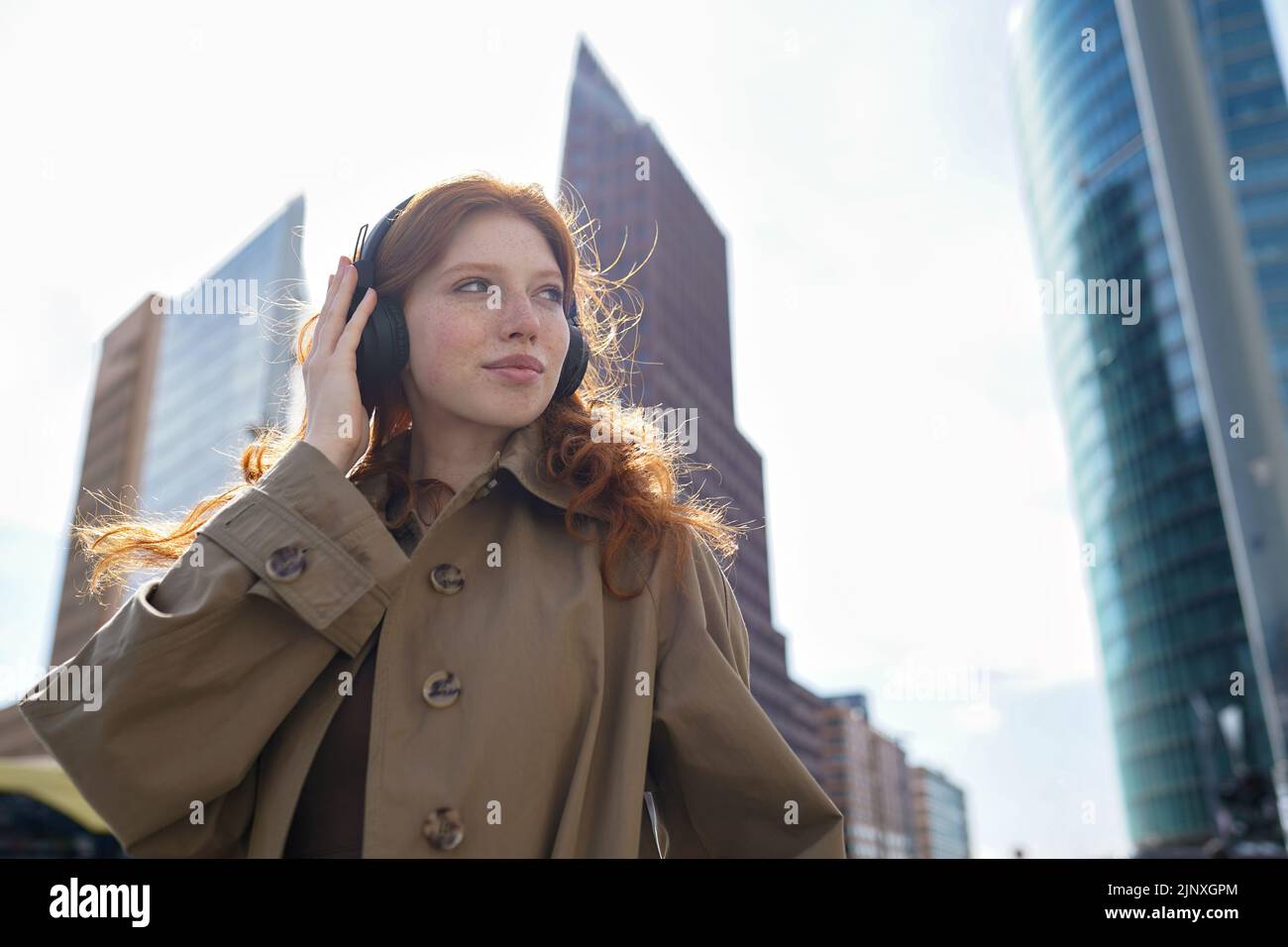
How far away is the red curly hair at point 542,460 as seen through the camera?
1848 mm

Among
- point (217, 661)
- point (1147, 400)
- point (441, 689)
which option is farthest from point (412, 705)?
point (1147, 400)

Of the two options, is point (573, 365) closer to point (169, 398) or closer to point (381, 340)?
point (381, 340)

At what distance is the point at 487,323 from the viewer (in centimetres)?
193

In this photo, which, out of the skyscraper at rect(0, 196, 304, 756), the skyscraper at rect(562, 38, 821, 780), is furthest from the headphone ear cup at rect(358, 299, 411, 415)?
the skyscraper at rect(0, 196, 304, 756)

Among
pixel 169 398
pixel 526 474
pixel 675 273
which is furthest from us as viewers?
pixel 169 398

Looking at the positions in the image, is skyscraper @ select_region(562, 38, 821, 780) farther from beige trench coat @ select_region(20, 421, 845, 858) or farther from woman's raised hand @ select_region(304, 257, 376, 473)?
beige trench coat @ select_region(20, 421, 845, 858)

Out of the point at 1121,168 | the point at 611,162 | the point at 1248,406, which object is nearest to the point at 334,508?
the point at 1248,406

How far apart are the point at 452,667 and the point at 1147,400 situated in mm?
70955

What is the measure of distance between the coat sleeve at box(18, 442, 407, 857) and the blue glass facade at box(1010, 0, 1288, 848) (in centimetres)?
6427

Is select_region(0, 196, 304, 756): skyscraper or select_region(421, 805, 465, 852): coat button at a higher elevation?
select_region(0, 196, 304, 756): skyscraper

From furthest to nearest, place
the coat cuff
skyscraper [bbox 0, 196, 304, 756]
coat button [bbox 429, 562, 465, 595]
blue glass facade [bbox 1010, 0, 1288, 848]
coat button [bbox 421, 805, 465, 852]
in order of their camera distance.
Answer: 1. skyscraper [bbox 0, 196, 304, 756]
2. blue glass facade [bbox 1010, 0, 1288, 848]
3. coat button [bbox 429, 562, 465, 595]
4. the coat cuff
5. coat button [bbox 421, 805, 465, 852]

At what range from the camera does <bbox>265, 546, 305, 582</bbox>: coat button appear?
1.58 metres
